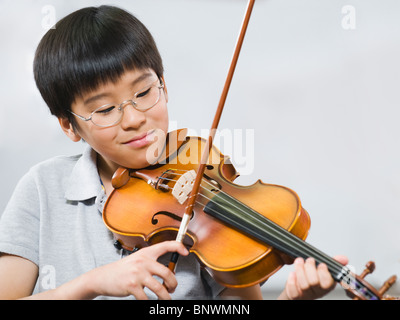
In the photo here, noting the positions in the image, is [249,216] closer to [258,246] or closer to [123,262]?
[258,246]

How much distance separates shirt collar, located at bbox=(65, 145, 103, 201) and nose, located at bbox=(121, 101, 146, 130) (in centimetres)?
19

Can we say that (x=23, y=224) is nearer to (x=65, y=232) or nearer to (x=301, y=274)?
(x=65, y=232)

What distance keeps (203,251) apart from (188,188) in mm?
131

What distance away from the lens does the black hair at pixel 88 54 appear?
838 mm

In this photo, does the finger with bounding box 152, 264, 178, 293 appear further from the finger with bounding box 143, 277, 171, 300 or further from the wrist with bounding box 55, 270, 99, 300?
the wrist with bounding box 55, 270, 99, 300

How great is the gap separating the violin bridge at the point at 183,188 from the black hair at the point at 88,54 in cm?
22

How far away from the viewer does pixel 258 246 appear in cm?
71

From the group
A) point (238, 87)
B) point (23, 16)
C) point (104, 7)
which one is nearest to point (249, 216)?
point (104, 7)

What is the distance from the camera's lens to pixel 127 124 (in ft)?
2.74

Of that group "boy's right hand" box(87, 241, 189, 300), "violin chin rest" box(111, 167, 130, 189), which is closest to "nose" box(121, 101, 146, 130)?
"violin chin rest" box(111, 167, 130, 189)

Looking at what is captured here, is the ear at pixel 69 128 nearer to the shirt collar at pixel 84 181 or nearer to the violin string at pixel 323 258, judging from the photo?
the shirt collar at pixel 84 181

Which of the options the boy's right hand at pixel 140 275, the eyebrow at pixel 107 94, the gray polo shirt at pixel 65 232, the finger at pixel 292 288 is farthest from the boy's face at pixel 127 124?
the finger at pixel 292 288

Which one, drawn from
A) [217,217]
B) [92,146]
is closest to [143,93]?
[92,146]

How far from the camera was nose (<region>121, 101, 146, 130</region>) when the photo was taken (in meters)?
0.83
